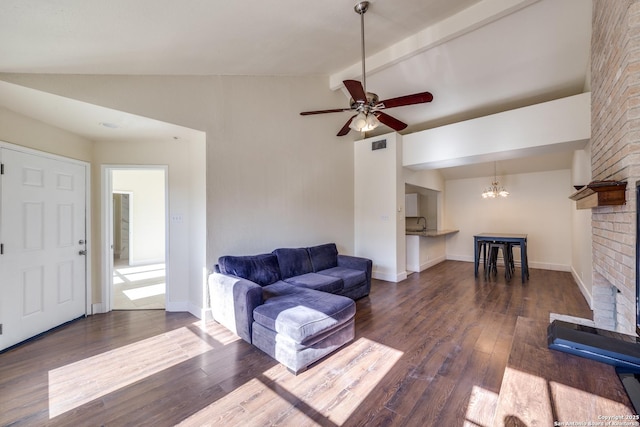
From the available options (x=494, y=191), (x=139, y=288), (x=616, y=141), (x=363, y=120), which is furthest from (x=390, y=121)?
(x=139, y=288)

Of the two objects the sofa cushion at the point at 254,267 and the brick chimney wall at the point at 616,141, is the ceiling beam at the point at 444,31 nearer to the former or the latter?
the brick chimney wall at the point at 616,141

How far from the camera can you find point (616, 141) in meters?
1.96

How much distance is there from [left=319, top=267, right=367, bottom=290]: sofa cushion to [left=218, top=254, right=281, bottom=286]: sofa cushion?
789 mm

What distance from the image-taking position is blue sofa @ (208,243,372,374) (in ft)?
7.52

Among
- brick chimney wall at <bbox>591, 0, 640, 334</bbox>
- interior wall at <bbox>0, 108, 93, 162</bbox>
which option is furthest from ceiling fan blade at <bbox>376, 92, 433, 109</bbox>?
interior wall at <bbox>0, 108, 93, 162</bbox>

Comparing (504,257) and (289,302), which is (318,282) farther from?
(504,257)

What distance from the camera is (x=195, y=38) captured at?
2604 millimetres

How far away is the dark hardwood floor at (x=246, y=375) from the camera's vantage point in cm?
177

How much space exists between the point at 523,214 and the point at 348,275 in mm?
5525

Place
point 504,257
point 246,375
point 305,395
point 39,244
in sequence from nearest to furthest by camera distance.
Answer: point 305,395, point 246,375, point 39,244, point 504,257

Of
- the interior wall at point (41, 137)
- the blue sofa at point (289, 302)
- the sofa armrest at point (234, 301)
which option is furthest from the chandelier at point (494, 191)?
the interior wall at point (41, 137)

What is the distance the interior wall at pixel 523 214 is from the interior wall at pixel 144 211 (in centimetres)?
836

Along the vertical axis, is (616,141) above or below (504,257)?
above

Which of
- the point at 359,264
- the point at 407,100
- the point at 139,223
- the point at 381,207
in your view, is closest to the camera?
the point at 407,100
